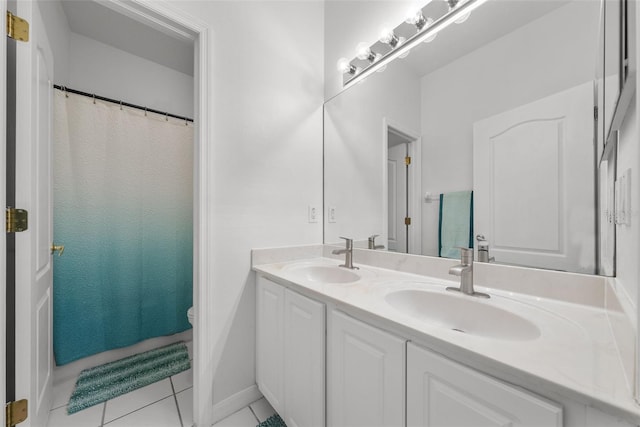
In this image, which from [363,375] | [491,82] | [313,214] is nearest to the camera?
[363,375]

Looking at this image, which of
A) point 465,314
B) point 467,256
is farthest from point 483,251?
point 465,314

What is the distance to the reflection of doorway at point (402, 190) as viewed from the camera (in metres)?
1.32

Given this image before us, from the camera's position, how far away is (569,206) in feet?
2.87

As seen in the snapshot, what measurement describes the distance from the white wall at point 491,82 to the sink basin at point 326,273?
0.44m

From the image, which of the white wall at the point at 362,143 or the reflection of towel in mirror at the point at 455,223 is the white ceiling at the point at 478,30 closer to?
the white wall at the point at 362,143

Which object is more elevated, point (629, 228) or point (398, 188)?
point (398, 188)

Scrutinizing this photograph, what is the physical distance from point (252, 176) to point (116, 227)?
121 centimetres

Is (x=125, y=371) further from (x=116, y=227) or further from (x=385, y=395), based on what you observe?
(x=385, y=395)

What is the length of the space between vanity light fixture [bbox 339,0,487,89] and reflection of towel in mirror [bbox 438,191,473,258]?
0.77 metres

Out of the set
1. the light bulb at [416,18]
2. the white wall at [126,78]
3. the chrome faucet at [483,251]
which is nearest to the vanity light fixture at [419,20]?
the light bulb at [416,18]

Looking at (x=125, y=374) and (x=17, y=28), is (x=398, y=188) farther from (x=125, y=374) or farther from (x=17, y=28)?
(x=125, y=374)

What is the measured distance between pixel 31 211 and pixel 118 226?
38.0 inches

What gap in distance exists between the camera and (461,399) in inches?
22.8

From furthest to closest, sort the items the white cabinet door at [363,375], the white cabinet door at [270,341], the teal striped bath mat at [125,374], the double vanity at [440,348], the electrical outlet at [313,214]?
the electrical outlet at [313,214] → the teal striped bath mat at [125,374] → the white cabinet door at [270,341] → the white cabinet door at [363,375] → the double vanity at [440,348]
